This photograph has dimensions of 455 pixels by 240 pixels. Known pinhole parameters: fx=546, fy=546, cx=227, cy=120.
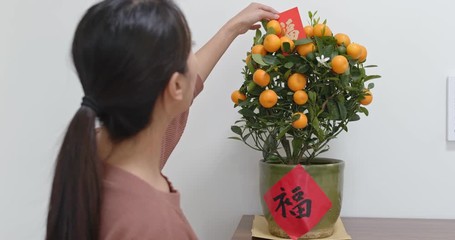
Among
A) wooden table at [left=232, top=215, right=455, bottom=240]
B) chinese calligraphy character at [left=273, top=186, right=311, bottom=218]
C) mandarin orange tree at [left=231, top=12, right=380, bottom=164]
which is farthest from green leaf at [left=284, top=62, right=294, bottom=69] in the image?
wooden table at [left=232, top=215, right=455, bottom=240]

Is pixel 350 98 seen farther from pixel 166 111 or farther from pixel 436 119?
pixel 166 111

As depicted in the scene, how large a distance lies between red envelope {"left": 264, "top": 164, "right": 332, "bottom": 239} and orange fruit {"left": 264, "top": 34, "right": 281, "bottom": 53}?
22cm

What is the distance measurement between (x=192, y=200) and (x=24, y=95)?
0.50 metres

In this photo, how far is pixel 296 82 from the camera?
1.00 m

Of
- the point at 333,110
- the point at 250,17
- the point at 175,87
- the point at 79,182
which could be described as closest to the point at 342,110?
the point at 333,110

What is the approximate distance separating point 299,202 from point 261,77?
25 cm

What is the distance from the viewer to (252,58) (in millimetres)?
1042

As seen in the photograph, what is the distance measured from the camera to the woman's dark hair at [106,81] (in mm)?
701

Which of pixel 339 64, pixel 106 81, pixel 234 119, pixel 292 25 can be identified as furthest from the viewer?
pixel 234 119

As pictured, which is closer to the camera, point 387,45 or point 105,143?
point 105,143

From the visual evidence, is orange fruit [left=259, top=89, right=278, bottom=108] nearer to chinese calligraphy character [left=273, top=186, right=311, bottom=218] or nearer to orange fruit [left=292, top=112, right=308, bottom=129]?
orange fruit [left=292, top=112, right=308, bottom=129]

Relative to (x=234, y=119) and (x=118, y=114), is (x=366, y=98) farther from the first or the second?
(x=118, y=114)

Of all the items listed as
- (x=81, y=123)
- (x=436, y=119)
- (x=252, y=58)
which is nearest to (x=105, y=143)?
(x=81, y=123)

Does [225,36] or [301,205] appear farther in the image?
[225,36]
